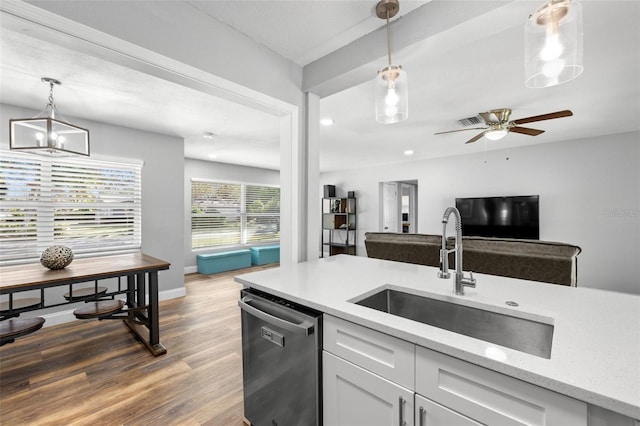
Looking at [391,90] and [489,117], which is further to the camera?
[489,117]

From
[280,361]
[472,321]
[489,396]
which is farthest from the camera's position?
[280,361]

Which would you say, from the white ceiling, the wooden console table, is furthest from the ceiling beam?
the wooden console table

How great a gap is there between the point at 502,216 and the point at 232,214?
5.62 meters

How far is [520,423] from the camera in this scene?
2.34 ft

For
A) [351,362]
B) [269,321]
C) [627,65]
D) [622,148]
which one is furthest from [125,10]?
[622,148]

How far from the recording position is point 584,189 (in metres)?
4.37

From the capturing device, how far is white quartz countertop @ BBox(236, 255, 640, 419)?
66 centimetres

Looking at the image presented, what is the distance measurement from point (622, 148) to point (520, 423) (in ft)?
17.7

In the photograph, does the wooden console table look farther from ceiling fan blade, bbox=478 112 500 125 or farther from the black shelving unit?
the black shelving unit

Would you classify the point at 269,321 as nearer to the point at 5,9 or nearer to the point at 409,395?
the point at 409,395

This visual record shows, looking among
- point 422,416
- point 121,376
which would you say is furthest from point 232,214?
point 422,416

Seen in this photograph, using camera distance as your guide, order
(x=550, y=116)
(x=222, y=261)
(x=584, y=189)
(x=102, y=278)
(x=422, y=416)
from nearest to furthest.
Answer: (x=422, y=416), (x=102, y=278), (x=550, y=116), (x=584, y=189), (x=222, y=261)

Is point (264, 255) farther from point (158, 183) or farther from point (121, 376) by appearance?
point (121, 376)

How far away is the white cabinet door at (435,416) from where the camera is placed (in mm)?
810
